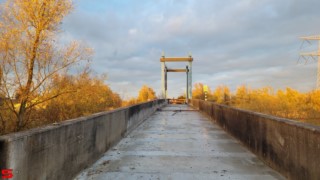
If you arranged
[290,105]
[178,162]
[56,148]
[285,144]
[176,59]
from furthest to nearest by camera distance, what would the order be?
1. [176,59]
2. [290,105]
3. [178,162]
4. [285,144]
5. [56,148]

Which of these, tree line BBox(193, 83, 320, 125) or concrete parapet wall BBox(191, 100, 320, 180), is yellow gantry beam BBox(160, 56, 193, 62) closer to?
tree line BBox(193, 83, 320, 125)

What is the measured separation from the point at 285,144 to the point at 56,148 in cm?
381

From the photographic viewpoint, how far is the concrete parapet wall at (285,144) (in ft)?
13.7

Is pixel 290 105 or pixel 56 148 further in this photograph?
pixel 290 105

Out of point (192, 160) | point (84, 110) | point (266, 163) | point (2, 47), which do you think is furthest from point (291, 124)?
point (84, 110)

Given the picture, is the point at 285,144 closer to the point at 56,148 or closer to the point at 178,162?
the point at 178,162

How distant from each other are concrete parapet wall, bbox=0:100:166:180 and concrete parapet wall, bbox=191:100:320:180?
359 centimetres

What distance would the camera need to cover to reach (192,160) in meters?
6.50

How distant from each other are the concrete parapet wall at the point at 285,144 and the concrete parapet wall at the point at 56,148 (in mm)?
3594

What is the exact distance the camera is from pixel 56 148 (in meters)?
4.37

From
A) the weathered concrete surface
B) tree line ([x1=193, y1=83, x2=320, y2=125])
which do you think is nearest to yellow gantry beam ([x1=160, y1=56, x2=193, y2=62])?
tree line ([x1=193, y1=83, x2=320, y2=125])

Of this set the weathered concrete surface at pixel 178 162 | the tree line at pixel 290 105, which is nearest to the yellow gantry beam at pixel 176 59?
the tree line at pixel 290 105

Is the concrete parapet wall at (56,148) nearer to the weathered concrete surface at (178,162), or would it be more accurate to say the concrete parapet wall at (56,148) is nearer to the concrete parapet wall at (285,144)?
the weathered concrete surface at (178,162)

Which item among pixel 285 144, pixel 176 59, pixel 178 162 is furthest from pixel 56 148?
pixel 176 59
